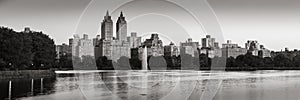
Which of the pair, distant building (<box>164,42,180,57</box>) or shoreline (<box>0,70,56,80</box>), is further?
distant building (<box>164,42,180,57</box>)

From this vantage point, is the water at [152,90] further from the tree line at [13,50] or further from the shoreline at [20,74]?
the tree line at [13,50]

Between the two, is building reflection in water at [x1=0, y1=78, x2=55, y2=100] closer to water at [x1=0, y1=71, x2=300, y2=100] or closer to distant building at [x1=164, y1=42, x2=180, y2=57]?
water at [x1=0, y1=71, x2=300, y2=100]

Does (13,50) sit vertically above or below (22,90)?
above

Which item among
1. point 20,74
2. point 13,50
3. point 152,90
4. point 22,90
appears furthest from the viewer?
point 13,50

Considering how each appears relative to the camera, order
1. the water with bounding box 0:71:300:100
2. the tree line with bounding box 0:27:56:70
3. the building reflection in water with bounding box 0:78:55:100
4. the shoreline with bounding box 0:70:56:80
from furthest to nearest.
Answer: the tree line with bounding box 0:27:56:70 → the shoreline with bounding box 0:70:56:80 → the building reflection in water with bounding box 0:78:55:100 → the water with bounding box 0:71:300:100

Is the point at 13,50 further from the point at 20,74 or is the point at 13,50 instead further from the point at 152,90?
the point at 152,90

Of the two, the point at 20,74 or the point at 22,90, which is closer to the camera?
the point at 22,90

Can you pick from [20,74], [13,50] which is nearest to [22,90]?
[20,74]

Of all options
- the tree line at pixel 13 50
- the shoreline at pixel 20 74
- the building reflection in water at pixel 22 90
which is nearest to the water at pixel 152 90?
the building reflection in water at pixel 22 90

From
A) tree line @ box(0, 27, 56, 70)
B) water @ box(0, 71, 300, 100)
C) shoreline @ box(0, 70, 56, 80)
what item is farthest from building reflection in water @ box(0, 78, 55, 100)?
tree line @ box(0, 27, 56, 70)

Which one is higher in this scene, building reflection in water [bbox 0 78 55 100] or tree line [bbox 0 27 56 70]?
tree line [bbox 0 27 56 70]

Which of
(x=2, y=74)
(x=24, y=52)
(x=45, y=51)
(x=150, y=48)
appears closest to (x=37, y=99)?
(x=2, y=74)

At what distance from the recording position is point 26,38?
58.0 m

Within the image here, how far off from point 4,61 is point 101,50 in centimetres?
7659
